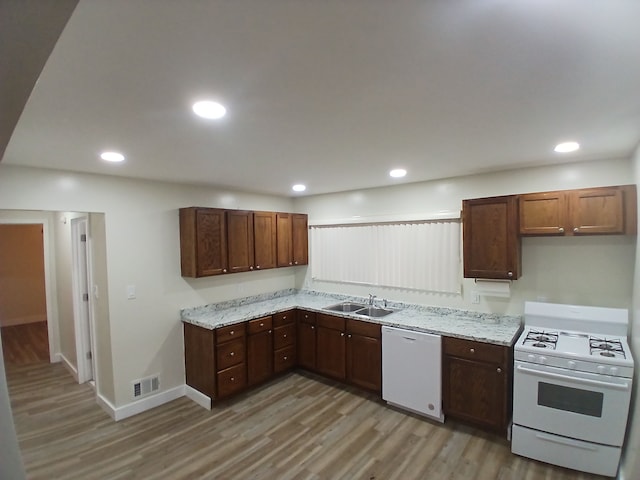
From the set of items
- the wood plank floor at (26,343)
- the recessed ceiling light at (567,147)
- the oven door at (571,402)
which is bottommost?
the wood plank floor at (26,343)

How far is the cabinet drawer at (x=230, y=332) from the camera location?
3432mm

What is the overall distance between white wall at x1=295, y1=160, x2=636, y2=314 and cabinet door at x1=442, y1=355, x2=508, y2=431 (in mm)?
729

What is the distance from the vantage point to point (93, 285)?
11.5 ft

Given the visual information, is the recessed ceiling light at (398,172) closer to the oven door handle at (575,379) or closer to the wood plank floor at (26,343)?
the oven door handle at (575,379)

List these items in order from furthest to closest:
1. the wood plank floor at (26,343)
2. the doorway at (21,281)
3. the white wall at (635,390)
A: the doorway at (21,281) → the wood plank floor at (26,343) → the white wall at (635,390)

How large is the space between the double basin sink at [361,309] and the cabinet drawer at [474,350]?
3.45 ft

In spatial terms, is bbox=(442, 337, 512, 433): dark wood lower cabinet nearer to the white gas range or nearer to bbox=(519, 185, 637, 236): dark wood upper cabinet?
the white gas range

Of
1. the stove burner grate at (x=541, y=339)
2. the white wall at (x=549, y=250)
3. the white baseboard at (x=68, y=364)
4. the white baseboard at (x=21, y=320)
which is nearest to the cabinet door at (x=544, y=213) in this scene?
the white wall at (x=549, y=250)

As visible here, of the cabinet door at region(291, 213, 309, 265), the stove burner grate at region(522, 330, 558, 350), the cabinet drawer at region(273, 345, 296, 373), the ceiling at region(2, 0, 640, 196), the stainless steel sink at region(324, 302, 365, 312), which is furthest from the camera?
the cabinet door at region(291, 213, 309, 265)

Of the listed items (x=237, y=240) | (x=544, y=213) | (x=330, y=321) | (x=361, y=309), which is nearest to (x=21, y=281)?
(x=237, y=240)

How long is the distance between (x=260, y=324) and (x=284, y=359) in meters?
0.64

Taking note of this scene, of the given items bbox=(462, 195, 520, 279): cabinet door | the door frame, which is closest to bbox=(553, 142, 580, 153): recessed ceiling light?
bbox=(462, 195, 520, 279): cabinet door

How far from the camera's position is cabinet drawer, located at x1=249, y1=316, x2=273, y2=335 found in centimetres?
377

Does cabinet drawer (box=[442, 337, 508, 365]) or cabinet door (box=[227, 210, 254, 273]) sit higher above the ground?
cabinet door (box=[227, 210, 254, 273])
